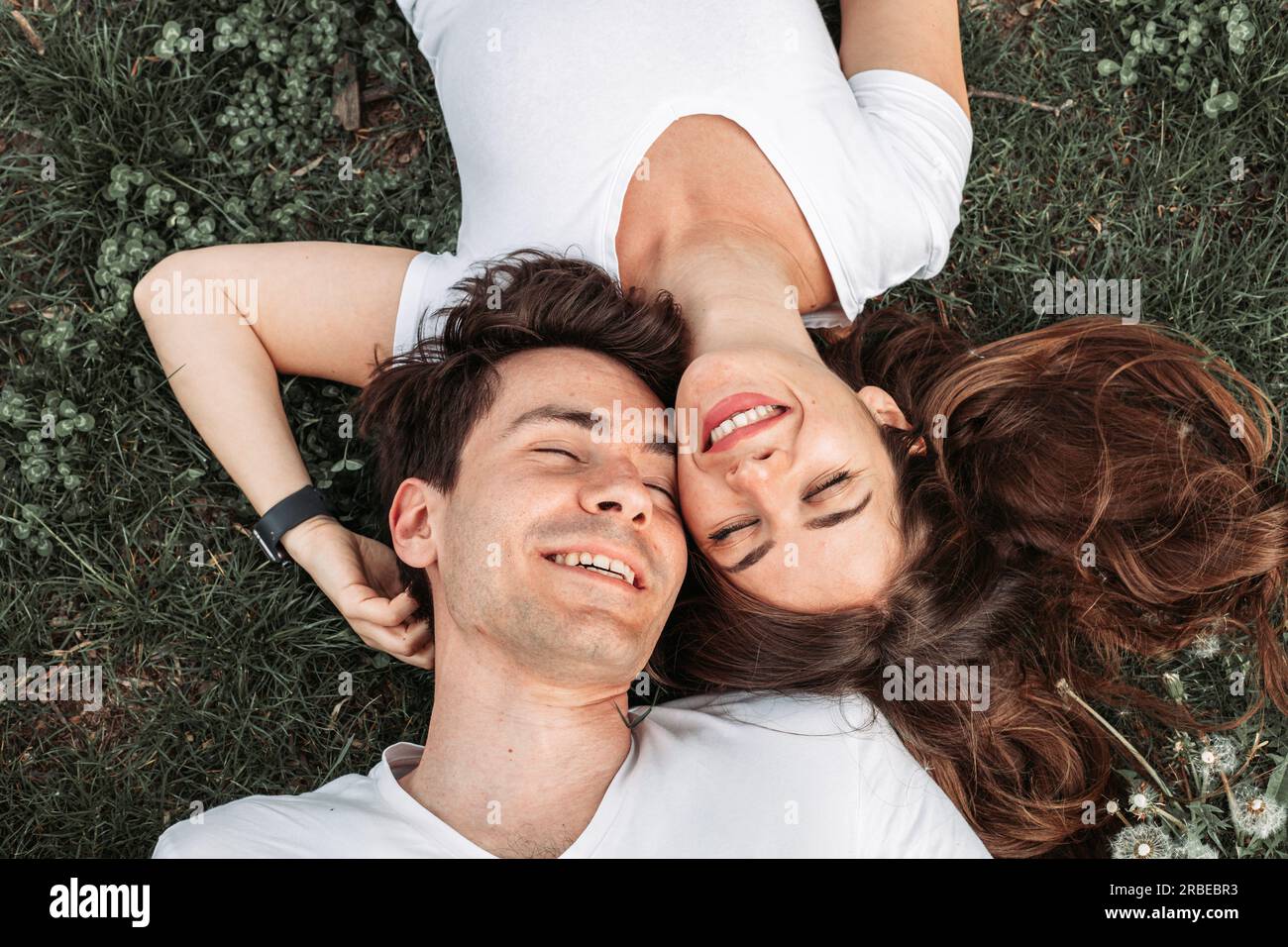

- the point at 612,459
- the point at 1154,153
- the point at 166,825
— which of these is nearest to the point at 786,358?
the point at 612,459

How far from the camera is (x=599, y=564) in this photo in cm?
308

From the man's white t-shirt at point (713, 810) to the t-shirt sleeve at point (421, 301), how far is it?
1497 mm

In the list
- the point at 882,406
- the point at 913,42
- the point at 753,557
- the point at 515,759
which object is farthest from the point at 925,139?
the point at 515,759

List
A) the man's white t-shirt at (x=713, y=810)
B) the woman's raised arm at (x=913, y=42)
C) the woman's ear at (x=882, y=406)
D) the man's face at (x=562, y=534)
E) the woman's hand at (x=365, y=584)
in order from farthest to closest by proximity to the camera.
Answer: the woman's raised arm at (x=913, y=42), the woman's hand at (x=365, y=584), the woman's ear at (x=882, y=406), the man's white t-shirt at (x=713, y=810), the man's face at (x=562, y=534)

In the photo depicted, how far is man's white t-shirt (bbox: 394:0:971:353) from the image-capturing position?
3.54m

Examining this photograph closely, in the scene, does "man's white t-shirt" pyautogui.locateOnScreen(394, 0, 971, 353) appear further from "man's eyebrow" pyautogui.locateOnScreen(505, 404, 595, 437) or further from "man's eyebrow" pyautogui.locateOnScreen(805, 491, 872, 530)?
"man's eyebrow" pyautogui.locateOnScreen(805, 491, 872, 530)

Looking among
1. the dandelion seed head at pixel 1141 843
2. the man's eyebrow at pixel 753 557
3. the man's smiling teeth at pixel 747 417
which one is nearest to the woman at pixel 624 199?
the man's smiling teeth at pixel 747 417

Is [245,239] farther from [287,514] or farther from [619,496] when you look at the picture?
[619,496]

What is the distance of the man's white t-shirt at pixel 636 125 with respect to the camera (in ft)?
11.6

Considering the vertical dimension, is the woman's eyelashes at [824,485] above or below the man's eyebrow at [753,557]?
above

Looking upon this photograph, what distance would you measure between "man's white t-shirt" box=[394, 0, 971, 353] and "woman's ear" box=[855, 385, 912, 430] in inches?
16.1

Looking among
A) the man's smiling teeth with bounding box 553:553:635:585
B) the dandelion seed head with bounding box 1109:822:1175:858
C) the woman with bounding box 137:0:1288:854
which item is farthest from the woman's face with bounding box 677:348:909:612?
the dandelion seed head with bounding box 1109:822:1175:858

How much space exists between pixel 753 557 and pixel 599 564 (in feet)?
1.59

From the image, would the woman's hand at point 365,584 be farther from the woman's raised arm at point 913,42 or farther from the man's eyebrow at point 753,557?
the woman's raised arm at point 913,42
